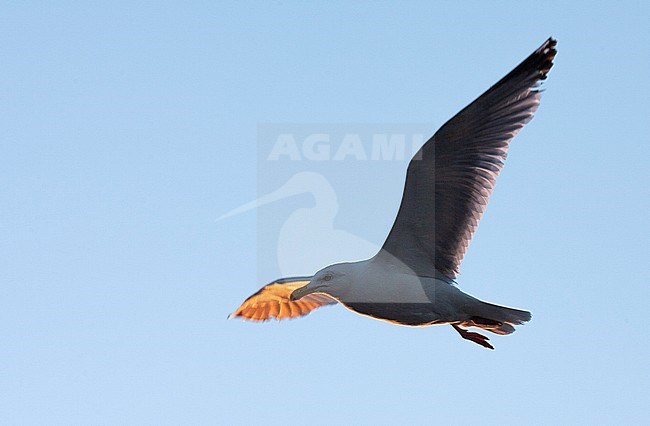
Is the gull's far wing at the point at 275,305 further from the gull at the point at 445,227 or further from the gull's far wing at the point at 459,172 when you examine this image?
the gull's far wing at the point at 459,172

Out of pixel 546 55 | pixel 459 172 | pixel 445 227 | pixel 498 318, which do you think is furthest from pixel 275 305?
pixel 546 55

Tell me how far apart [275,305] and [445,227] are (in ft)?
9.77

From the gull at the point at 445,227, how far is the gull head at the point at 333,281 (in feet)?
0.03

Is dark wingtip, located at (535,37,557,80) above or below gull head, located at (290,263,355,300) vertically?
above

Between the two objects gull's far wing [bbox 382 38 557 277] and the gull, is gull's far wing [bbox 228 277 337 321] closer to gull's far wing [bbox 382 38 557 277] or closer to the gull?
the gull

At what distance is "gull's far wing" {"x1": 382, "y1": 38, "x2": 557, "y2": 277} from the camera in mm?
10195

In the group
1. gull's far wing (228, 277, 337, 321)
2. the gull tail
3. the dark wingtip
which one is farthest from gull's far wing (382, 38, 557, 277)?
gull's far wing (228, 277, 337, 321)

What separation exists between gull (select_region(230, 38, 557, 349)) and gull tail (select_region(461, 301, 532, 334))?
0.04ft

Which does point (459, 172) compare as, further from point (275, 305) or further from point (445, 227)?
point (275, 305)

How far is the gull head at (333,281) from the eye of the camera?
1045 centimetres

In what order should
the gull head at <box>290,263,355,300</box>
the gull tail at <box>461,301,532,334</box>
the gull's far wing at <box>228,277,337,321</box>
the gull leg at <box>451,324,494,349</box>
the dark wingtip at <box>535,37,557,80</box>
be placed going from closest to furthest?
the dark wingtip at <box>535,37,557,80</box>, the gull head at <box>290,263,355,300</box>, the gull tail at <box>461,301,532,334</box>, the gull leg at <box>451,324,494,349</box>, the gull's far wing at <box>228,277,337,321</box>

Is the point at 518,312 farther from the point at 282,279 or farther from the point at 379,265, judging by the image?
the point at 282,279

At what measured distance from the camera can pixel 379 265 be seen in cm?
1065

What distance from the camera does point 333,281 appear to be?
413 inches
